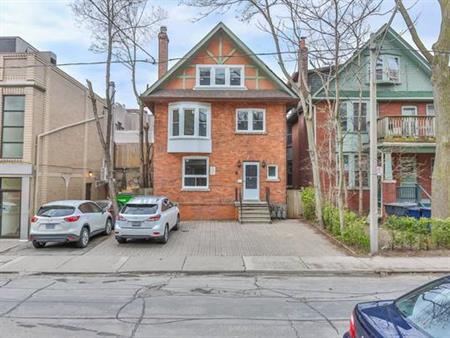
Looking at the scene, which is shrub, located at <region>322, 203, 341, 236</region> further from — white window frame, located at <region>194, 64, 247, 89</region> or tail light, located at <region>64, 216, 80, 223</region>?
tail light, located at <region>64, 216, 80, 223</region>

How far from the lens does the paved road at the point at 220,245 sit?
42.1ft

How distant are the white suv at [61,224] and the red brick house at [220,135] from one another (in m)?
7.56

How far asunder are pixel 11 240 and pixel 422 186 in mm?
21719

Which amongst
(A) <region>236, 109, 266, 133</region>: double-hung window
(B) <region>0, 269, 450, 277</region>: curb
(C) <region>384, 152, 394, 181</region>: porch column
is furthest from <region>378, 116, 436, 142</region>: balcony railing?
(B) <region>0, 269, 450, 277</region>: curb

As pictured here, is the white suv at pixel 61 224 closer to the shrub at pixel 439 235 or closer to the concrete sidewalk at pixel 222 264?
the concrete sidewalk at pixel 222 264

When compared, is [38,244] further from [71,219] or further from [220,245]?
[220,245]

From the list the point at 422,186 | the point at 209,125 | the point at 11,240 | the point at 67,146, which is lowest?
the point at 11,240

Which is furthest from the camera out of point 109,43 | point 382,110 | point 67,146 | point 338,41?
point 382,110

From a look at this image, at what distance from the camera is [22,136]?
1694cm

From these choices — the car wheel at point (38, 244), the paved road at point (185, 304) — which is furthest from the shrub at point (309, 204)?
the car wheel at point (38, 244)

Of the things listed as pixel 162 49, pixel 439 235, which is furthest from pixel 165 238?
pixel 162 49

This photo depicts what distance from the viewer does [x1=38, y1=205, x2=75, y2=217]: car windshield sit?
13633 millimetres

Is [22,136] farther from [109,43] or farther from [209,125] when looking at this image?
[209,125]

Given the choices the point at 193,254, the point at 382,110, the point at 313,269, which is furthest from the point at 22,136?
the point at 382,110
